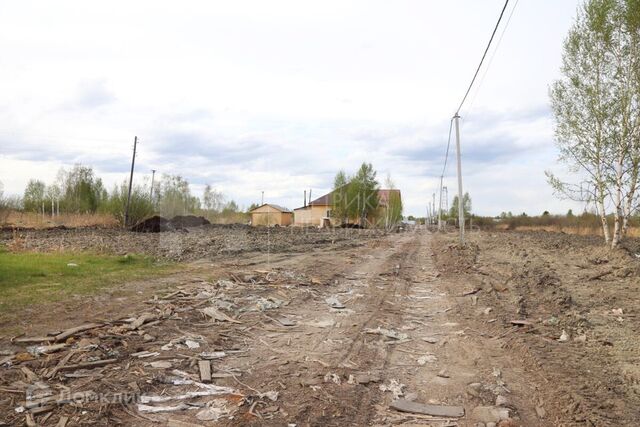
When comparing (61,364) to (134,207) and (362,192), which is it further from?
(362,192)

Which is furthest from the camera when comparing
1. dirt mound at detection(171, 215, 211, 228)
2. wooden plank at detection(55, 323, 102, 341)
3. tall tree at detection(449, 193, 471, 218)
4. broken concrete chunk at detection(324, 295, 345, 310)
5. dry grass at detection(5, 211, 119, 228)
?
tall tree at detection(449, 193, 471, 218)

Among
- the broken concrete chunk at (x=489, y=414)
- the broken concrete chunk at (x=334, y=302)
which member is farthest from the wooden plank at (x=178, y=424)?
the broken concrete chunk at (x=334, y=302)

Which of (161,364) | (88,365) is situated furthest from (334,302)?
(88,365)

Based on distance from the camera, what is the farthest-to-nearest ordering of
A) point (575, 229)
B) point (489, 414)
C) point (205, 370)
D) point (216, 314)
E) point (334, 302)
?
point (575, 229)
point (334, 302)
point (216, 314)
point (205, 370)
point (489, 414)

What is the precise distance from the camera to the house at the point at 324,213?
188ft

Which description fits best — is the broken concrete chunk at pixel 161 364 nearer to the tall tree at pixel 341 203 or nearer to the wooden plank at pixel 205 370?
the wooden plank at pixel 205 370

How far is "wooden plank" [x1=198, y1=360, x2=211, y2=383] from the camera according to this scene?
4594 mm

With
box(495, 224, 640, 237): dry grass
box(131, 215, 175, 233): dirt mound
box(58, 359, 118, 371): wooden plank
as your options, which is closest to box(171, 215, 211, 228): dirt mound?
box(131, 215, 175, 233): dirt mound

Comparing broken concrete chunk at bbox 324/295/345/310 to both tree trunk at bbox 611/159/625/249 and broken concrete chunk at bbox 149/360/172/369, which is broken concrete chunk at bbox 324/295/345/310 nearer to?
broken concrete chunk at bbox 149/360/172/369

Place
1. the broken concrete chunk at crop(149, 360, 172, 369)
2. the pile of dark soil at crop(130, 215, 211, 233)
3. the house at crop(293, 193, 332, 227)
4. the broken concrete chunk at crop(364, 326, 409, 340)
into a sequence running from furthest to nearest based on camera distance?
1. the house at crop(293, 193, 332, 227)
2. the pile of dark soil at crop(130, 215, 211, 233)
3. the broken concrete chunk at crop(364, 326, 409, 340)
4. the broken concrete chunk at crop(149, 360, 172, 369)

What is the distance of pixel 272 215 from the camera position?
7450 centimetres

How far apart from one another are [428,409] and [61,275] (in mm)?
9263

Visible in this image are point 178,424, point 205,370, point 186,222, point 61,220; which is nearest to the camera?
point 178,424

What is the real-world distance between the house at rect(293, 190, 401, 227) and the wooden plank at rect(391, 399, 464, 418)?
50.0 m
